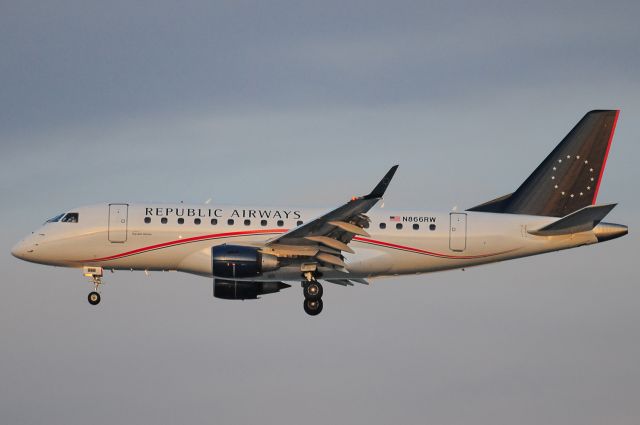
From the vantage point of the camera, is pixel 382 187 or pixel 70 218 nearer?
pixel 382 187

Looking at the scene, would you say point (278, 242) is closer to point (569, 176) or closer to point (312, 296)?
point (312, 296)

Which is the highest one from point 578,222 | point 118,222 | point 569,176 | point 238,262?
point 569,176

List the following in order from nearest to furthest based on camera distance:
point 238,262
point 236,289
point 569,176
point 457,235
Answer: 1. point 238,262
2. point 457,235
3. point 236,289
4. point 569,176

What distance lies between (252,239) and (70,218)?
26.6 ft

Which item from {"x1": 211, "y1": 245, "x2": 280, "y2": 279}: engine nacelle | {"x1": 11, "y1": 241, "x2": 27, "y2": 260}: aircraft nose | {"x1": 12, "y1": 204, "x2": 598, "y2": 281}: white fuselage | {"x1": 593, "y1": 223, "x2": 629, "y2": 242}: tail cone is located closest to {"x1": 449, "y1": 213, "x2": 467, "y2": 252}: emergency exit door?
{"x1": 12, "y1": 204, "x2": 598, "y2": 281}: white fuselage

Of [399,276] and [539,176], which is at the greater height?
[539,176]

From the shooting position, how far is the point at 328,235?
48.5m

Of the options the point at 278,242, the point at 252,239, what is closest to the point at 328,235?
the point at 278,242

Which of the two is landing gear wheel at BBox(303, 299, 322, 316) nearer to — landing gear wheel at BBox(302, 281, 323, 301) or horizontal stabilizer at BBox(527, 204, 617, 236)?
landing gear wheel at BBox(302, 281, 323, 301)

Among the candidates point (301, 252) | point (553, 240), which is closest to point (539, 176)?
point (553, 240)

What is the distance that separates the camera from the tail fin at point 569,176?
53031 mm

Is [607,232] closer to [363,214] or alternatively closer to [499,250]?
[499,250]

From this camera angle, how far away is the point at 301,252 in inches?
1932

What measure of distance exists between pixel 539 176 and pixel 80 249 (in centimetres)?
2073
